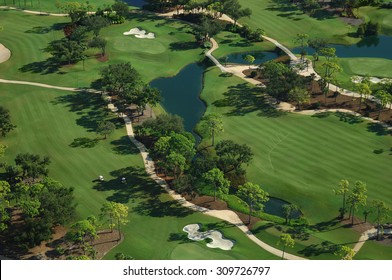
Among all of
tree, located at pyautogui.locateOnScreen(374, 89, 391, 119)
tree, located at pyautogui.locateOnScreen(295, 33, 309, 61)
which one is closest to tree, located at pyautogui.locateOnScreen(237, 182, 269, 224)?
tree, located at pyautogui.locateOnScreen(374, 89, 391, 119)

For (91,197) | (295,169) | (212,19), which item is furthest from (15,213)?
(212,19)

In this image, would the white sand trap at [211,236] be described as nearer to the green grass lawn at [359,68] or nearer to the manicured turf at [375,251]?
the manicured turf at [375,251]

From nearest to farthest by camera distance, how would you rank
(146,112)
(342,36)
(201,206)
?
(201,206) → (146,112) → (342,36)

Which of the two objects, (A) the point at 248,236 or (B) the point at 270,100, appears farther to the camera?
(B) the point at 270,100

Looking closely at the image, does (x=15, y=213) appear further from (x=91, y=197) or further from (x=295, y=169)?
(x=295, y=169)

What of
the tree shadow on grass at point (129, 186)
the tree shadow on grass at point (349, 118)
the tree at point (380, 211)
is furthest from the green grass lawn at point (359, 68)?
the tree shadow on grass at point (129, 186)

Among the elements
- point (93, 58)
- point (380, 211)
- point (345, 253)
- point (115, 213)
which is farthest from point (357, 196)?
point (93, 58)

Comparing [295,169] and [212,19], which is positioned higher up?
[212,19]
